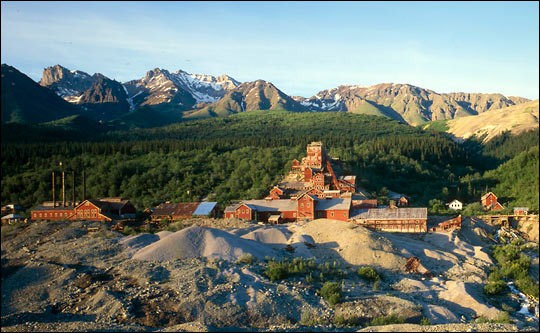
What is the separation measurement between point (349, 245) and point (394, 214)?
12.3m

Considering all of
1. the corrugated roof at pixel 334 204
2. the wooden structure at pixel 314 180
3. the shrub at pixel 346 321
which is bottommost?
the shrub at pixel 346 321

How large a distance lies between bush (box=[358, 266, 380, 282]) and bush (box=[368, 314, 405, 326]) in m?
8.65

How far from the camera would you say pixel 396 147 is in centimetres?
9694

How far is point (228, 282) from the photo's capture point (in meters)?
35.6

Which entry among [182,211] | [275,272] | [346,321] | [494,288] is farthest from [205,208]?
[346,321]

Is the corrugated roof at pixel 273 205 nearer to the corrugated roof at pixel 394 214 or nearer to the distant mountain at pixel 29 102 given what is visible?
the corrugated roof at pixel 394 214

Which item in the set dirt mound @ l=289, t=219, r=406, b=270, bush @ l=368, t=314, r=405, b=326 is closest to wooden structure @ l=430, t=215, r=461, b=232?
dirt mound @ l=289, t=219, r=406, b=270

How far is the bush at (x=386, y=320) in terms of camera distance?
30.0 m

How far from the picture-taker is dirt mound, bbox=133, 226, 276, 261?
41.2 metres

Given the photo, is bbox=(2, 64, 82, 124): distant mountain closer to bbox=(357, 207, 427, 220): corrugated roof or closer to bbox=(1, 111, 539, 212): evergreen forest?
bbox=(1, 111, 539, 212): evergreen forest

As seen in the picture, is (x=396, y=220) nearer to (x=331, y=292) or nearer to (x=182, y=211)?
(x=331, y=292)

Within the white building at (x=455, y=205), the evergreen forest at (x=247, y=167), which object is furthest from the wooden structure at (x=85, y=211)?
the white building at (x=455, y=205)

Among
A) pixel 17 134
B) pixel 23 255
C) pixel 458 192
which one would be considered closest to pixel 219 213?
pixel 23 255

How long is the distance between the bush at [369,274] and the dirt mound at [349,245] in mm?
2697
